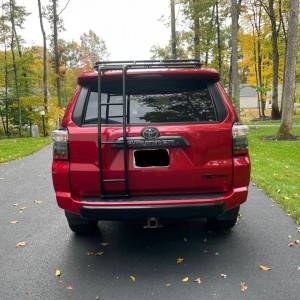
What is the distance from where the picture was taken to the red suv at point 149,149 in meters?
2.94

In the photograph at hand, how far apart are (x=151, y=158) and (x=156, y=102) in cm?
57

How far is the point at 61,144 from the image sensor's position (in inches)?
121

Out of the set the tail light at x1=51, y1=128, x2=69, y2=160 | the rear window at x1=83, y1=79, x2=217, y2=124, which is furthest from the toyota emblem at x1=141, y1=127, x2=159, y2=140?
the tail light at x1=51, y1=128, x2=69, y2=160

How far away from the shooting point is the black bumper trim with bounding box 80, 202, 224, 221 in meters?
2.90

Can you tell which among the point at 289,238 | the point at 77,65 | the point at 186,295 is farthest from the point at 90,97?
the point at 77,65

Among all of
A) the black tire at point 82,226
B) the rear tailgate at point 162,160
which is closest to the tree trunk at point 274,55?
the black tire at point 82,226

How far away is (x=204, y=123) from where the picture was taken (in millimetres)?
3037

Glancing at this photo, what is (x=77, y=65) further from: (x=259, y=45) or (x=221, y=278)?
(x=221, y=278)

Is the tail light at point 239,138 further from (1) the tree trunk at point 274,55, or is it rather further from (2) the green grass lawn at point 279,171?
(1) the tree trunk at point 274,55

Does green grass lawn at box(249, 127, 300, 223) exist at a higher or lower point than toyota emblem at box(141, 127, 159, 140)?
lower

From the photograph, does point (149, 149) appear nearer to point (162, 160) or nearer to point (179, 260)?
point (162, 160)

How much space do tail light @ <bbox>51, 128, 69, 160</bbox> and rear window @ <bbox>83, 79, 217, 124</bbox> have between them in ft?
0.79

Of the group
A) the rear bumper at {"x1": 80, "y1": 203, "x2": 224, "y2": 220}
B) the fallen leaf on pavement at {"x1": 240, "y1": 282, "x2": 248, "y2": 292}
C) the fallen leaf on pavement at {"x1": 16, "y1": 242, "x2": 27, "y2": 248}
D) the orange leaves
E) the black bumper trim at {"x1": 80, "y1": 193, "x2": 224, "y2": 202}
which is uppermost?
the black bumper trim at {"x1": 80, "y1": 193, "x2": 224, "y2": 202}

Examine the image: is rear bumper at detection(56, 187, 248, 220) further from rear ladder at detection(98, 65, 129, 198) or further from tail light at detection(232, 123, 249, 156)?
tail light at detection(232, 123, 249, 156)
